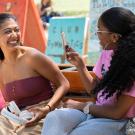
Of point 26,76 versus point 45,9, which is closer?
point 26,76

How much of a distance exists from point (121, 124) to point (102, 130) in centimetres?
11

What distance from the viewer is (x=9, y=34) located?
2725 mm

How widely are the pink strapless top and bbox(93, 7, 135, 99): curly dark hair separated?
0.55 meters

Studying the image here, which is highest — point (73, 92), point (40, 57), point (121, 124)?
point (40, 57)

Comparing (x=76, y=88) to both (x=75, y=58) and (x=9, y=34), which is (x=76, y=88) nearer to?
(x=75, y=58)

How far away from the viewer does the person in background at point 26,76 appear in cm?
265

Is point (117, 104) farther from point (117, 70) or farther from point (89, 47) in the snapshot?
point (89, 47)

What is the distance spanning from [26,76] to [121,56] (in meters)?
0.85

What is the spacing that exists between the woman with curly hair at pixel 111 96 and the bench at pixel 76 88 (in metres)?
0.76

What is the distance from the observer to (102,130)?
6.97 feet

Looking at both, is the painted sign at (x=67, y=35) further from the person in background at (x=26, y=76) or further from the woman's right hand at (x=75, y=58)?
the woman's right hand at (x=75, y=58)

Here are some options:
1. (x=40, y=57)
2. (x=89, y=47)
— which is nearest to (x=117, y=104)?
(x=40, y=57)

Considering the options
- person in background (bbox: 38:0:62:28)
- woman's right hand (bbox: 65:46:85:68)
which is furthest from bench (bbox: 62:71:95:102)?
person in background (bbox: 38:0:62:28)

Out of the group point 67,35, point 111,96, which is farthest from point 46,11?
point 111,96
